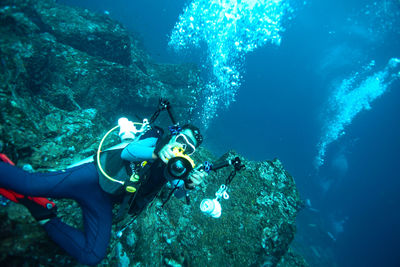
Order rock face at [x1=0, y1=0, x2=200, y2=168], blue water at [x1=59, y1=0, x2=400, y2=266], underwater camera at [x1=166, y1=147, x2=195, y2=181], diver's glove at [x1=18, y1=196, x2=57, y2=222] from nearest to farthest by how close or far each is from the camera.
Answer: underwater camera at [x1=166, y1=147, x2=195, y2=181] → diver's glove at [x1=18, y1=196, x2=57, y2=222] → rock face at [x1=0, y1=0, x2=200, y2=168] → blue water at [x1=59, y1=0, x2=400, y2=266]

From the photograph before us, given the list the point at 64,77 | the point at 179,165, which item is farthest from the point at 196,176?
the point at 64,77

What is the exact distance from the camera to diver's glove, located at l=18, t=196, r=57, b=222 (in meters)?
2.17

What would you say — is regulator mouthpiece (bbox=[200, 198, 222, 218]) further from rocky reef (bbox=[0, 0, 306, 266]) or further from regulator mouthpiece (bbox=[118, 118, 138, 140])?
regulator mouthpiece (bbox=[118, 118, 138, 140])

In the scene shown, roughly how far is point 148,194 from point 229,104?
40.6 metres

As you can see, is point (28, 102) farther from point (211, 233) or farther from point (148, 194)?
point (211, 233)

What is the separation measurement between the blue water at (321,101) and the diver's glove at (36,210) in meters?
23.4

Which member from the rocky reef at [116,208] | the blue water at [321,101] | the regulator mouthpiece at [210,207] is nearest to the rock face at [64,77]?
the rocky reef at [116,208]

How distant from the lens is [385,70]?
36781mm

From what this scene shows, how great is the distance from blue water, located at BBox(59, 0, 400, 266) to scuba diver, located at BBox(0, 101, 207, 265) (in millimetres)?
23161

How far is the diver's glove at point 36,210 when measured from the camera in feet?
7.11

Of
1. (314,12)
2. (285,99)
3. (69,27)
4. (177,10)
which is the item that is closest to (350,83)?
(285,99)

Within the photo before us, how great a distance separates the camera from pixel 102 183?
2350mm

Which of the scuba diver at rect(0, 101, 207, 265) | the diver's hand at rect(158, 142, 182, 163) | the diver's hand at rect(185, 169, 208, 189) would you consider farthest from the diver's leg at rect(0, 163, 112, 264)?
the diver's hand at rect(185, 169, 208, 189)

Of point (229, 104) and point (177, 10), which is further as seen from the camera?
point (177, 10)
